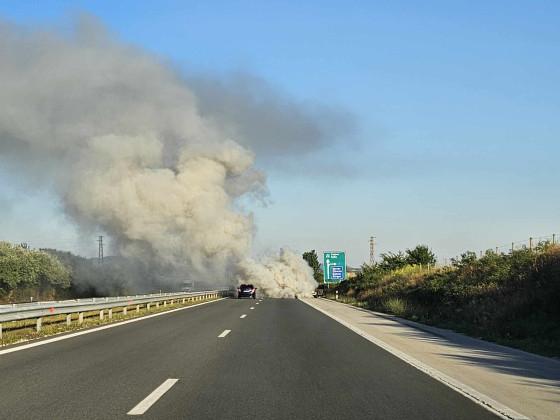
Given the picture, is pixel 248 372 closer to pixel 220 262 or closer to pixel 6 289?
pixel 6 289

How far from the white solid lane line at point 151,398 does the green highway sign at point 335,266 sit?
6204 cm

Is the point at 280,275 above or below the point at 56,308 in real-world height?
below

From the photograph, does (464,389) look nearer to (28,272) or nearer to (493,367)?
(493,367)

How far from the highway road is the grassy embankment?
4.92 m

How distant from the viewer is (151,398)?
24.6 feet

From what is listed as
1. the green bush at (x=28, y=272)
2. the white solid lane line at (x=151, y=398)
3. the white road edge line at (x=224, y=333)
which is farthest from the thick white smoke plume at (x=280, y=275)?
the white solid lane line at (x=151, y=398)

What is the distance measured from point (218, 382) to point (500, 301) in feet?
47.2

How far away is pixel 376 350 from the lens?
42.8 ft

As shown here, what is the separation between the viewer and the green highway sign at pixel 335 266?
70.2 metres

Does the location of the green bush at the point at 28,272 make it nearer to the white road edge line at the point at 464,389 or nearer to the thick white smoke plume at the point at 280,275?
the thick white smoke plume at the point at 280,275

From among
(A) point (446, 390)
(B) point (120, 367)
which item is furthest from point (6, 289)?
(A) point (446, 390)

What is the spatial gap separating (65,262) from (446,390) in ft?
232

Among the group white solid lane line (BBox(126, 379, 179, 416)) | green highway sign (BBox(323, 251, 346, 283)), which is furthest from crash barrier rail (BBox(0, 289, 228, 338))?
green highway sign (BBox(323, 251, 346, 283))

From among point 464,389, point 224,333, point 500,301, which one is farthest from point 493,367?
point 500,301
